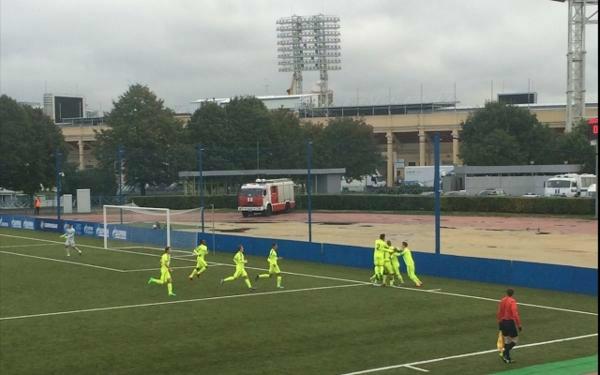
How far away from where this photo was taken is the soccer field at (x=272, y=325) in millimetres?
15797

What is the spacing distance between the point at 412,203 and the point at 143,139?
33.6 meters

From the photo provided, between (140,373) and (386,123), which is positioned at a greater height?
(386,123)

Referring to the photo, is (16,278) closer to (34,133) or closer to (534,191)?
(34,133)

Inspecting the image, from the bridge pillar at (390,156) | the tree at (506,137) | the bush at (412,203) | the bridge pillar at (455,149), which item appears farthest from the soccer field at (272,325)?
the bridge pillar at (390,156)

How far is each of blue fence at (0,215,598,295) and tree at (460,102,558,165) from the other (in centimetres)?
5222

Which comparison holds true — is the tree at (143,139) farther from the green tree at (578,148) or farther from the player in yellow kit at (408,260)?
the player in yellow kit at (408,260)

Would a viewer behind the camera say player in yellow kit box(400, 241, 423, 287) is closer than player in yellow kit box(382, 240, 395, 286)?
Yes

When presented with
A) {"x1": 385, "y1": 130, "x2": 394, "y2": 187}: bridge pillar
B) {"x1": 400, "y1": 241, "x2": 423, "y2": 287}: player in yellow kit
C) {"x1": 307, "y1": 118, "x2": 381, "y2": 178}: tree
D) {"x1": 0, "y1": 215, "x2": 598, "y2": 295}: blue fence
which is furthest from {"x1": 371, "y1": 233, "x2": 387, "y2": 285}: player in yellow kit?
{"x1": 385, "y1": 130, "x2": 394, "y2": 187}: bridge pillar

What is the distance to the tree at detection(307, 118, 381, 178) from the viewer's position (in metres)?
96.9

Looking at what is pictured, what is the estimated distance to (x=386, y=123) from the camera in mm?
114625

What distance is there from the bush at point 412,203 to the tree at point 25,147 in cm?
1076

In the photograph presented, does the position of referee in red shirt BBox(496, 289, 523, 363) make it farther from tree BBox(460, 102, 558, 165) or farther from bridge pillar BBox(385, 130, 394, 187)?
bridge pillar BBox(385, 130, 394, 187)

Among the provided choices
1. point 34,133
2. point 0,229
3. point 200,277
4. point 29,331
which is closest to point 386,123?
point 34,133

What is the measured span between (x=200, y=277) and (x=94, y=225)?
22858 millimetres
